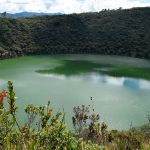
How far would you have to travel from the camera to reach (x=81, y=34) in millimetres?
98062

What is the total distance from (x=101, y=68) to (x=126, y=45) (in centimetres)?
2455

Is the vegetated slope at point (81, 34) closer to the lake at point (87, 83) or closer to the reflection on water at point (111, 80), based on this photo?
the lake at point (87, 83)

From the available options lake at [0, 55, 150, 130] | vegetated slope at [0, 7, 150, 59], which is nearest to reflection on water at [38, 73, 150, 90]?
lake at [0, 55, 150, 130]

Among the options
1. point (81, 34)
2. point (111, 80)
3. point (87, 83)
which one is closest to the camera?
point (87, 83)

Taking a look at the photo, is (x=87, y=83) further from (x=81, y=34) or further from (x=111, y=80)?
(x=81, y=34)

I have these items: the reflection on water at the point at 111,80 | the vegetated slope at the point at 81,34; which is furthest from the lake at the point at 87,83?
the vegetated slope at the point at 81,34

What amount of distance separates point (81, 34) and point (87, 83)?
152ft

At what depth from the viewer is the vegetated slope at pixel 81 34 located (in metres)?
89.2

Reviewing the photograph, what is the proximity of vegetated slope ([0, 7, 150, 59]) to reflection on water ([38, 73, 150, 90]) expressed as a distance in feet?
90.1

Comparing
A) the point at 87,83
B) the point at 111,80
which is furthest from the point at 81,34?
the point at 87,83

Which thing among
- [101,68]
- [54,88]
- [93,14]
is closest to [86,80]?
[54,88]

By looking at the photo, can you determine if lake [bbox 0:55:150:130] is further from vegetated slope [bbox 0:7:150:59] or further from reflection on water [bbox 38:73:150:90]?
vegetated slope [bbox 0:7:150:59]

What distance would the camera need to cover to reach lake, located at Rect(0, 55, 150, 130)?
37.2 meters

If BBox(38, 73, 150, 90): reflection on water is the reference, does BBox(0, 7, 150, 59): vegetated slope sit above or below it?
above
